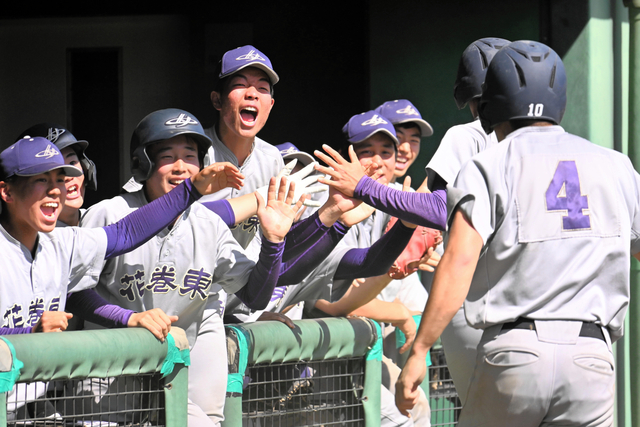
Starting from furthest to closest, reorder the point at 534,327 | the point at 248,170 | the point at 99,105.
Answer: the point at 99,105 < the point at 248,170 < the point at 534,327

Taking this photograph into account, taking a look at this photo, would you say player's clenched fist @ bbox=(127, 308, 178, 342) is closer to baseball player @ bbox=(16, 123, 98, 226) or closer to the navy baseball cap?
baseball player @ bbox=(16, 123, 98, 226)

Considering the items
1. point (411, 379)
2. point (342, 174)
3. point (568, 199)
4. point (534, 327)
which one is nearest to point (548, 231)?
point (568, 199)

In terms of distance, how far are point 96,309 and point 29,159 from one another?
57 cm

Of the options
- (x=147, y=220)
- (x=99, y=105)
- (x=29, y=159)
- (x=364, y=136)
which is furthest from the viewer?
(x=99, y=105)

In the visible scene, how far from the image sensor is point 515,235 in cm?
224

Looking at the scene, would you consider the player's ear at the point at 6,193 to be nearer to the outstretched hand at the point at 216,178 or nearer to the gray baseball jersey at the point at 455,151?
the outstretched hand at the point at 216,178

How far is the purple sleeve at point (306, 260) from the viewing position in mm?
3439

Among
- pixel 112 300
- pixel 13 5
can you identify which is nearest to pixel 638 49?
pixel 112 300

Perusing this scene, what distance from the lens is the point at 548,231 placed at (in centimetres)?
222

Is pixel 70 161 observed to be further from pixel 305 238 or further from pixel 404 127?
pixel 404 127

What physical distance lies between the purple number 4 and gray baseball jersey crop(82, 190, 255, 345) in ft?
4.52

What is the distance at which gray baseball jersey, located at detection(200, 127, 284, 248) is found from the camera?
3.76 meters

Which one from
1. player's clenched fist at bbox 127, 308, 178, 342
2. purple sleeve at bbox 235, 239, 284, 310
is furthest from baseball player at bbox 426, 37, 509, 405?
player's clenched fist at bbox 127, 308, 178, 342

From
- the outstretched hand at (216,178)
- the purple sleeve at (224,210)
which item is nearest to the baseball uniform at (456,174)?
the outstretched hand at (216,178)
